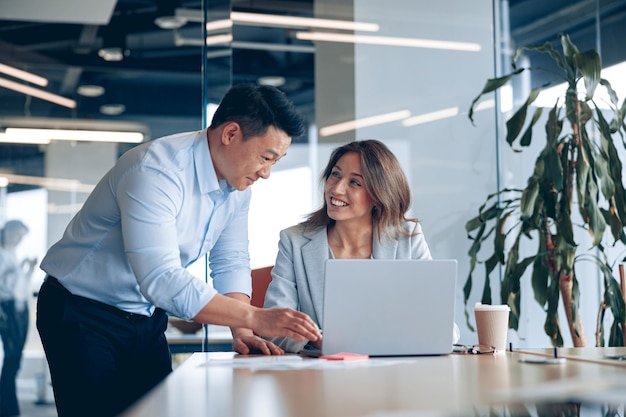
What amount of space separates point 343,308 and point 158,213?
574mm

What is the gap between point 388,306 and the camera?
6.41ft

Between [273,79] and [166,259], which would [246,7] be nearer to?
[273,79]

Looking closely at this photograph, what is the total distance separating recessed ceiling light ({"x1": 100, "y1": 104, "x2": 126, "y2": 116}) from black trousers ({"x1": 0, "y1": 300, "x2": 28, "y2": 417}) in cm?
141

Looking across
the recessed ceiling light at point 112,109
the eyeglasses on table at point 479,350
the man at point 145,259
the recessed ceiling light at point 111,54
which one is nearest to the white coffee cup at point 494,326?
the eyeglasses on table at point 479,350

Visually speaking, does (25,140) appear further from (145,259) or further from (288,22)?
(145,259)

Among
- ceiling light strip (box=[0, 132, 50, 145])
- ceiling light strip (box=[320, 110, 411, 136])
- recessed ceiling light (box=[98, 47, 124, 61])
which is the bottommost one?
ceiling light strip (box=[320, 110, 411, 136])

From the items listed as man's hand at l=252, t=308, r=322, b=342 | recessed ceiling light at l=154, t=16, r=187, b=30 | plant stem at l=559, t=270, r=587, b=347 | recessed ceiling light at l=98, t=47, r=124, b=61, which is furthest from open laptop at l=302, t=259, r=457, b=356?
recessed ceiling light at l=154, t=16, r=187, b=30

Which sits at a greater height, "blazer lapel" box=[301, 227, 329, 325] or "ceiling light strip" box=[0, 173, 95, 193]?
"ceiling light strip" box=[0, 173, 95, 193]

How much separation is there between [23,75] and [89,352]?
3.40m

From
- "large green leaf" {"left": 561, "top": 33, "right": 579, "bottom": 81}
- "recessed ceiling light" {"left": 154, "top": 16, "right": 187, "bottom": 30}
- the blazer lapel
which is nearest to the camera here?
the blazer lapel

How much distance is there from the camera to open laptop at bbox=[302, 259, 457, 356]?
1.92 metres

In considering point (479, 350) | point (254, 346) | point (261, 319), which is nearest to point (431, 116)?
point (479, 350)

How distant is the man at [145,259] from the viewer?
6.70 feet

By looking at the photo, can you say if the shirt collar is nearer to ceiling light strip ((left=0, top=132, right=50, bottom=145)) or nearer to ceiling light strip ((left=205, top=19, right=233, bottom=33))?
ceiling light strip ((left=205, top=19, right=233, bottom=33))
